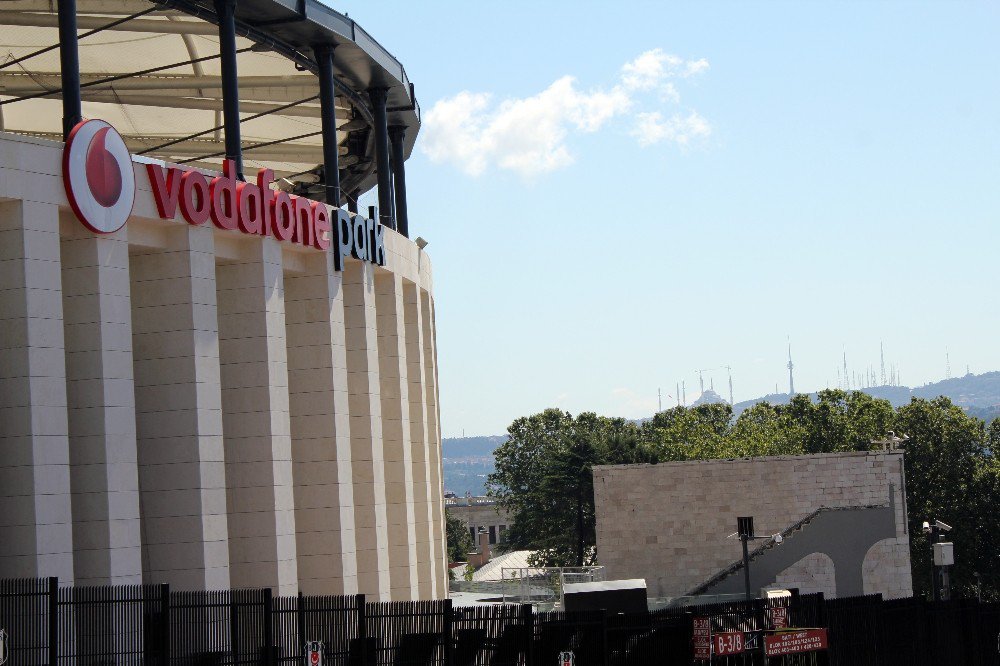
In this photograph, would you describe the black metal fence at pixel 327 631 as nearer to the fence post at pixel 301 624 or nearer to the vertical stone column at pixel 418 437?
the fence post at pixel 301 624

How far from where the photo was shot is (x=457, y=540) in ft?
580

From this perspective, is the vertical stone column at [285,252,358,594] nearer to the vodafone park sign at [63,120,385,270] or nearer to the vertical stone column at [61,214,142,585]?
the vodafone park sign at [63,120,385,270]

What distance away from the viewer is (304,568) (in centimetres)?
3744

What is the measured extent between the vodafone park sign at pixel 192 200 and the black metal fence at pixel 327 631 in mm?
8411

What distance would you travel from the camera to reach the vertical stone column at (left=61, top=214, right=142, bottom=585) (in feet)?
A: 98.0

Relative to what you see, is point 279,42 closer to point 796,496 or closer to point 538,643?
point 538,643

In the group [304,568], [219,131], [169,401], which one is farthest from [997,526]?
[169,401]

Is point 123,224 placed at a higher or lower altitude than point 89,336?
higher

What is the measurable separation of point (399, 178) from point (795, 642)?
86.2ft

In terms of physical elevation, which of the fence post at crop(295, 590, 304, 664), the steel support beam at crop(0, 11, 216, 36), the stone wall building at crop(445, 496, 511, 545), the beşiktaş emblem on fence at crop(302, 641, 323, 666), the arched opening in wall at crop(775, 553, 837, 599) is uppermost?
the steel support beam at crop(0, 11, 216, 36)

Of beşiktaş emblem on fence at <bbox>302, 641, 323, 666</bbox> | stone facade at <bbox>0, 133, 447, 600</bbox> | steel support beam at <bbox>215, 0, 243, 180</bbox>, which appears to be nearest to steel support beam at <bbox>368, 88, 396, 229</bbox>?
stone facade at <bbox>0, 133, 447, 600</bbox>

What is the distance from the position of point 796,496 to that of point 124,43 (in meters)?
36.4

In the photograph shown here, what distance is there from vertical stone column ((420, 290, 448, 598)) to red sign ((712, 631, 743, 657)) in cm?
1957

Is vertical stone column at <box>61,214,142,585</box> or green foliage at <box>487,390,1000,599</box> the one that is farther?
green foliage at <box>487,390,1000,599</box>
